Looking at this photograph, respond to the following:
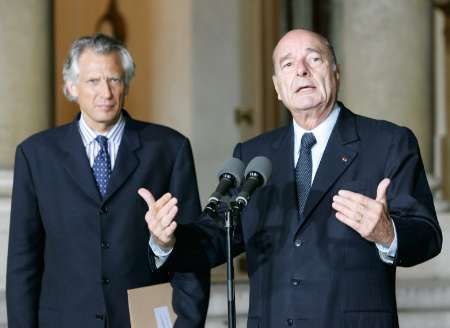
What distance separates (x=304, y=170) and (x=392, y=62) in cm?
393

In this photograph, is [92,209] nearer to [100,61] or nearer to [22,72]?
[100,61]

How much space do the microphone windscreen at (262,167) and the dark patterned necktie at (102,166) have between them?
0.84m

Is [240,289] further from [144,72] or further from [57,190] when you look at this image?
[144,72]

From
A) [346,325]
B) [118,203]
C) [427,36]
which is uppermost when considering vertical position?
[427,36]

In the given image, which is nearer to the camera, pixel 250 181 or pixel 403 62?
pixel 250 181

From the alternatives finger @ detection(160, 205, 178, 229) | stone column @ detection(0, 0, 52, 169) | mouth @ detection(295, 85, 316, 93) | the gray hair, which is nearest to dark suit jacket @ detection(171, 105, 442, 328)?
mouth @ detection(295, 85, 316, 93)

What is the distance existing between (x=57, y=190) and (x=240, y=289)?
8.05 feet

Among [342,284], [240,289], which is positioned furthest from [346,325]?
[240,289]

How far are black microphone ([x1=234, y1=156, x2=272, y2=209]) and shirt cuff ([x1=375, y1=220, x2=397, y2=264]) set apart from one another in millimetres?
371

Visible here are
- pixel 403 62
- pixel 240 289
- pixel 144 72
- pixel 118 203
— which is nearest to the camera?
pixel 118 203

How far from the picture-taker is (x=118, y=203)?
4.22m

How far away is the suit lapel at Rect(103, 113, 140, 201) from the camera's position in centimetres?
423

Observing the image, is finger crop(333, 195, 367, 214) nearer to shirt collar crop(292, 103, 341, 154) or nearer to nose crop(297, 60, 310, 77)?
shirt collar crop(292, 103, 341, 154)

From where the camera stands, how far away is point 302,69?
389cm
